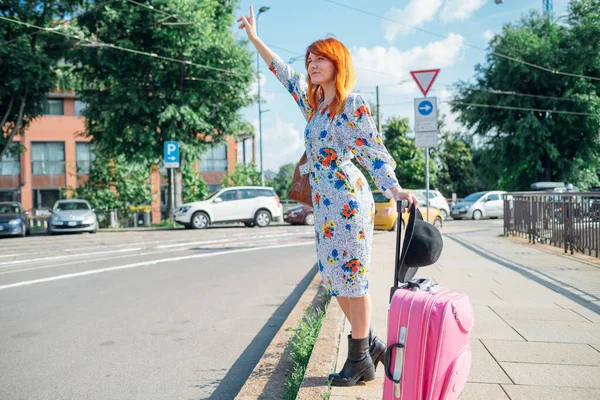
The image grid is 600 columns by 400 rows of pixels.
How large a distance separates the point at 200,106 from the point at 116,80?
3632 mm

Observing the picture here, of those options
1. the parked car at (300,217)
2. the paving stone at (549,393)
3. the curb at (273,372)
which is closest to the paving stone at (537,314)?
the paving stone at (549,393)

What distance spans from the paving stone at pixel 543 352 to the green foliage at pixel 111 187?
82.3 ft

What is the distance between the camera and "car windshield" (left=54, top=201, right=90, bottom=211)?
2163cm

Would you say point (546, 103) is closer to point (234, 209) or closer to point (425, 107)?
point (234, 209)

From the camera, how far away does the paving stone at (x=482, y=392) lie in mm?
2924

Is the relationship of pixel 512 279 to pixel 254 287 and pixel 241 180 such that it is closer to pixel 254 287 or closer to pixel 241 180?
pixel 254 287

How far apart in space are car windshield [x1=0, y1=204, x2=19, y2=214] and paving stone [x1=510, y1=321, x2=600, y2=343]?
1999 cm

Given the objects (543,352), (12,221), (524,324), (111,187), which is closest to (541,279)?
(524,324)

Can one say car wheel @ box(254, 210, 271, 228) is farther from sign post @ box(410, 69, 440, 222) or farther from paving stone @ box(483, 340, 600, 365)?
paving stone @ box(483, 340, 600, 365)

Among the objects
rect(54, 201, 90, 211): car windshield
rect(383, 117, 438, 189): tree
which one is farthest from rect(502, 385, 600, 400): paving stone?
rect(383, 117, 438, 189): tree

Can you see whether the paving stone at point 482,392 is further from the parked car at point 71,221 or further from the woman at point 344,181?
the parked car at point 71,221

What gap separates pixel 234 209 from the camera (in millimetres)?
22688

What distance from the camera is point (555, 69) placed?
3244 centimetres

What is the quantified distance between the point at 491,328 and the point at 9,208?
20.4 m
